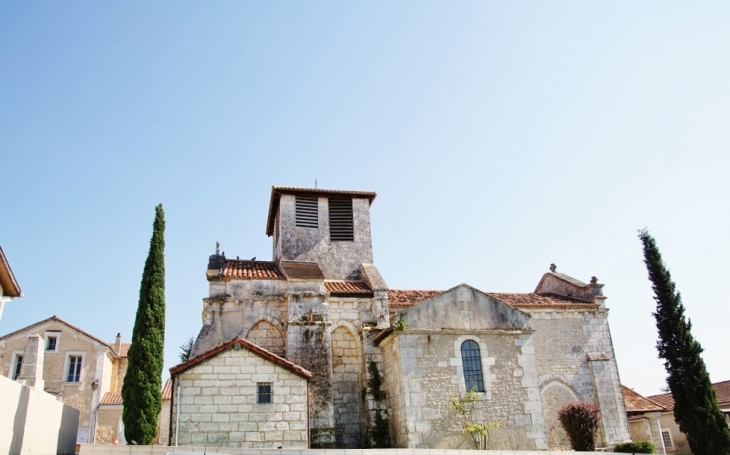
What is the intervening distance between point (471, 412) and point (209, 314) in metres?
10.2

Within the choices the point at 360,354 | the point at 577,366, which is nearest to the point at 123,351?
the point at 360,354

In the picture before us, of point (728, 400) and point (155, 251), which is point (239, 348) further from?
point (728, 400)

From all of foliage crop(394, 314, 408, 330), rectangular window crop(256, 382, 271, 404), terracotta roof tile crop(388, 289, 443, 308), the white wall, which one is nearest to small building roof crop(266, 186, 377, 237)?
terracotta roof tile crop(388, 289, 443, 308)

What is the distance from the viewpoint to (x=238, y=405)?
1680 cm

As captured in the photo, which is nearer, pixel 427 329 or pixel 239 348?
pixel 239 348

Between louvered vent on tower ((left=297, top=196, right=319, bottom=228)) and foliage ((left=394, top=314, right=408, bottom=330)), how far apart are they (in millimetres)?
7965

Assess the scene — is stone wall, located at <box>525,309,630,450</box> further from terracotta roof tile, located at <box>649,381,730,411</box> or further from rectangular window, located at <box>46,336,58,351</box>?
rectangular window, located at <box>46,336,58,351</box>

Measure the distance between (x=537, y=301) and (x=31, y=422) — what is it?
1981 cm

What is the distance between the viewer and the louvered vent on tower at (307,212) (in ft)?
83.6

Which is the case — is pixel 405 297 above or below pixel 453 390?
above

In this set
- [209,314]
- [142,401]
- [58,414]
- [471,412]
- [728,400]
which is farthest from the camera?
[728,400]

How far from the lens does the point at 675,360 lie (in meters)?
22.2

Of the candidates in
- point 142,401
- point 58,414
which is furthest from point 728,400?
point 58,414

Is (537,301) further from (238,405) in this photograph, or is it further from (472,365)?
(238,405)
